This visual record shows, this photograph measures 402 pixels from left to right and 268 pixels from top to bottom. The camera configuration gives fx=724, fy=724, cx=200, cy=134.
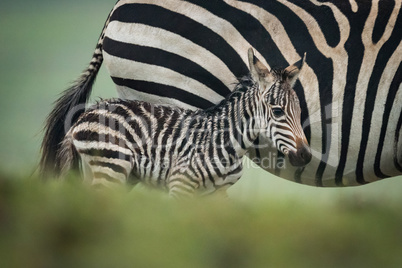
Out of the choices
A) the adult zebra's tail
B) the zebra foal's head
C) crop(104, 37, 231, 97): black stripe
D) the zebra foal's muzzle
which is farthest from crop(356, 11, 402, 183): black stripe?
the adult zebra's tail

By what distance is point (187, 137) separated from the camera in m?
5.48

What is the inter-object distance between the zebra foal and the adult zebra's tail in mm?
136

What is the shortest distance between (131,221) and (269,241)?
1.21 ft

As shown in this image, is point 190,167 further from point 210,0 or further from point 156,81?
point 210,0

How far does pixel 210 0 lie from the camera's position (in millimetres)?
5957

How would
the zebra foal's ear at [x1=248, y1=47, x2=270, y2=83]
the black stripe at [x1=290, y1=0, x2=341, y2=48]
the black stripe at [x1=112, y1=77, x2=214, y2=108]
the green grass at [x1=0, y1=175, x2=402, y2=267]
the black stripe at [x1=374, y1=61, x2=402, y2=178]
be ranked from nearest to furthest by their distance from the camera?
the green grass at [x1=0, y1=175, x2=402, y2=267] < the zebra foal's ear at [x1=248, y1=47, x2=270, y2=83] < the black stripe at [x1=374, y1=61, x2=402, y2=178] < the black stripe at [x1=290, y1=0, x2=341, y2=48] < the black stripe at [x1=112, y1=77, x2=214, y2=108]

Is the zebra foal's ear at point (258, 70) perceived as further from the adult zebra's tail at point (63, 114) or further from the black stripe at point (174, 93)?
the adult zebra's tail at point (63, 114)

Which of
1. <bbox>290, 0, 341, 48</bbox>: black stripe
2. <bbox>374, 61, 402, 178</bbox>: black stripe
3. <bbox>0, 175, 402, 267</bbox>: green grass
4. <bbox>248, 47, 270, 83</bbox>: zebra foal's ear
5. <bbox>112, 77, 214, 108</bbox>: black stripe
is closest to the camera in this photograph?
<bbox>0, 175, 402, 267</bbox>: green grass

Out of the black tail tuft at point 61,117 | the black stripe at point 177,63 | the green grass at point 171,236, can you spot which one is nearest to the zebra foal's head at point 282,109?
the black stripe at point 177,63

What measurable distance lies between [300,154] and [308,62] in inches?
34.6

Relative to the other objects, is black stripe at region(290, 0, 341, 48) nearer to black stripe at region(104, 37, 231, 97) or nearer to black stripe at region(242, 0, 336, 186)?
black stripe at region(242, 0, 336, 186)

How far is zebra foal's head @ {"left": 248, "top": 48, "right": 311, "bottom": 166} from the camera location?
5.32 metres

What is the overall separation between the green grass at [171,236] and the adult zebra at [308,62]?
374cm

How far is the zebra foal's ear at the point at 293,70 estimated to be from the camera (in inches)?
215
